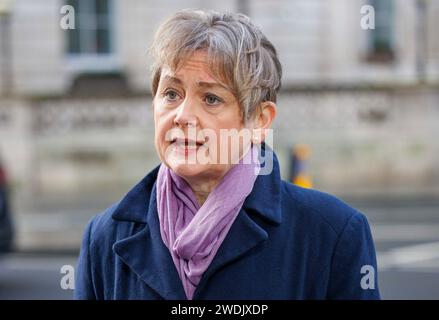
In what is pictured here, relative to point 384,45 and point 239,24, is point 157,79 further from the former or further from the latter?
point 384,45

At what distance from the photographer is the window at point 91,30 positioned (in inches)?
668

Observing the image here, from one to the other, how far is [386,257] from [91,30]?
28.5 ft

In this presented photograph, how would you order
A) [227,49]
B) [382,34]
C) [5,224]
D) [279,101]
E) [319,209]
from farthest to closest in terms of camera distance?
[382,34], [279,101], [5,224], [319,209], [227,49]

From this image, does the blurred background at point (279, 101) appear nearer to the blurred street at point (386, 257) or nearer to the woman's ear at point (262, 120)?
the blurred street at point (386, 257)

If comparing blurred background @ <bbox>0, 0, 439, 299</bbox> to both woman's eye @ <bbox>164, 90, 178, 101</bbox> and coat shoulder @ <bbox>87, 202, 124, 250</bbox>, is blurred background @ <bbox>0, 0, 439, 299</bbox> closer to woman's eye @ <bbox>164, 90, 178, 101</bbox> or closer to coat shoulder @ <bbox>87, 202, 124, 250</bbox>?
coat shoulder @ <bbox>87, 202, 124, 250</bbox>

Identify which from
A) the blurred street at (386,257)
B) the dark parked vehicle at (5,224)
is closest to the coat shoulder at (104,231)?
the blurred street at (386,257)

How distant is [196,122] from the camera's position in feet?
7.23

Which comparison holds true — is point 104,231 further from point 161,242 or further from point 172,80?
point 172,80

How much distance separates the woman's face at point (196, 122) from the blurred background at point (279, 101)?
13255mm

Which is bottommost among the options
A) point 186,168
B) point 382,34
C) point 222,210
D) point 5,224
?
point 5,224

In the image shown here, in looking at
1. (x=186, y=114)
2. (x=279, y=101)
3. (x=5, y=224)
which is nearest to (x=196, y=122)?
(x=186, y=114)

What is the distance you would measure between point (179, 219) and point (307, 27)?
15.2 m

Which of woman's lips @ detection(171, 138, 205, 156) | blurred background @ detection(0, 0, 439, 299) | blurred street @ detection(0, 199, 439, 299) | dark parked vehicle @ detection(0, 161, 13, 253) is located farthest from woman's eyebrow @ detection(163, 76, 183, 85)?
blurred background @ detection(0, 0, 439, 299)
